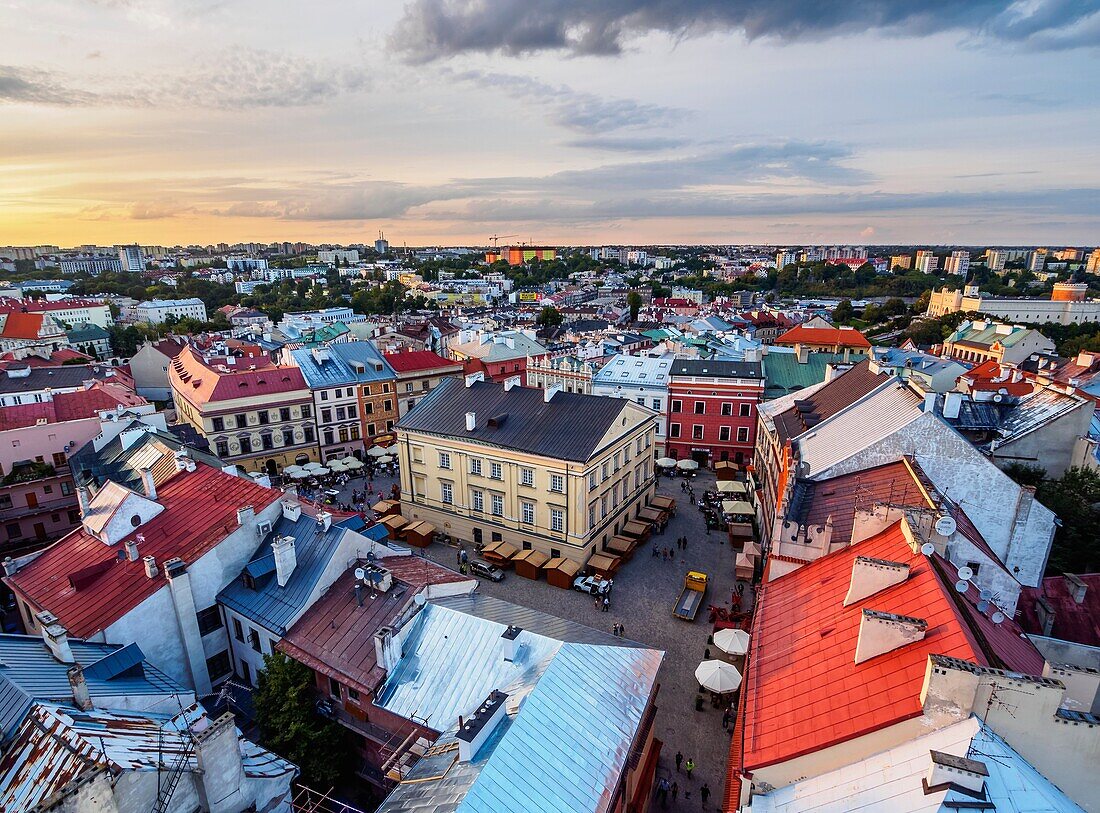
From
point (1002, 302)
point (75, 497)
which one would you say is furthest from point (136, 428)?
point (1002, 302)

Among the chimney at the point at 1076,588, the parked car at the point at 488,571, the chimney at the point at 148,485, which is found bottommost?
the parked car at the point at 488,571

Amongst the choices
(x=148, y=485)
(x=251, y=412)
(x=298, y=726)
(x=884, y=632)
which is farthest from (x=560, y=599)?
(x=251, y=412)

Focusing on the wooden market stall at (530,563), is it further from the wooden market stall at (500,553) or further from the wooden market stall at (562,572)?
the wooden market stall at (500,553)

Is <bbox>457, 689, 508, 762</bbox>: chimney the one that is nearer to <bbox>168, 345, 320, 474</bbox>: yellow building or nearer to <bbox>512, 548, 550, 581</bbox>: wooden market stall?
<bbox>512, 548, 550, 581</bbox>: wooden market stall

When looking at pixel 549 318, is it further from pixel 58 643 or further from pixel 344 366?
pixel 58 643

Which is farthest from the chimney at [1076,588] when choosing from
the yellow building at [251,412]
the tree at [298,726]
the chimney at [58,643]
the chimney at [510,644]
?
the yellow building at [251,412]
